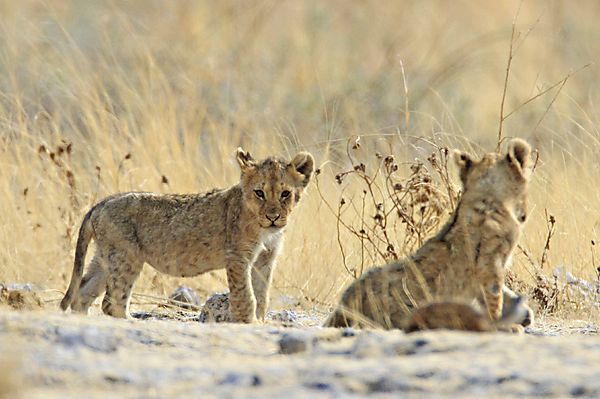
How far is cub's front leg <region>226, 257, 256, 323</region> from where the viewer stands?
306 inches

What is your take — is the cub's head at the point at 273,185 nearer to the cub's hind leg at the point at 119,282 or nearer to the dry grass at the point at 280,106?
the dry grass at the point at 280,106

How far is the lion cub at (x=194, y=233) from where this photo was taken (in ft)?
26.6

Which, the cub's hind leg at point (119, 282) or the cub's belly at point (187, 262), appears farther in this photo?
the cub's belly at point (187, 262)

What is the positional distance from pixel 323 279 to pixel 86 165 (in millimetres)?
3966

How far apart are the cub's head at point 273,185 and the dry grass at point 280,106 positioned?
0.61 metres

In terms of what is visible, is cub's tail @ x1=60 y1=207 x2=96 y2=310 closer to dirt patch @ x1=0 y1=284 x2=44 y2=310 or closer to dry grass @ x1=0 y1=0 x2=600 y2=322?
dirt patch @ x1=0 y1=284 x2=44 y2=310

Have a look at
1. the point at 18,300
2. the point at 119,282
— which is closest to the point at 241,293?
the point at 119,282

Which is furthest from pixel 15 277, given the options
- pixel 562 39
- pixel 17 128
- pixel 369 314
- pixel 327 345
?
pixel 562 39

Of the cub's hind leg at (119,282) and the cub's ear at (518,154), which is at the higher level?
the cub's ear at (518,154)

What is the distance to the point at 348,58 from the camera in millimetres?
20094

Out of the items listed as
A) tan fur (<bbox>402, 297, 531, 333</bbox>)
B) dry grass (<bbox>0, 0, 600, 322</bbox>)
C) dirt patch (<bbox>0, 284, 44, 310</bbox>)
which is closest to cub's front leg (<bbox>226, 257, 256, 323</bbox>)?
dry grass (<bbox>0, 0, 600, 322</bbox>)

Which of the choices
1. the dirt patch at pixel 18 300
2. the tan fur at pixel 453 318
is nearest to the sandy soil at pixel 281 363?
the tan fur at pixel 453 318

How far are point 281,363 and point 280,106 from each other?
38.7 ft

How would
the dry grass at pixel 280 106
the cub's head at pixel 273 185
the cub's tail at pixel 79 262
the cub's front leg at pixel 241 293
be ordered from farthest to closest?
the dry grass at pixel 280 106
the cub's head at pixel 273 185
the cub's tail at pixel 79 262
the cub's front leg at pixel 241 293
